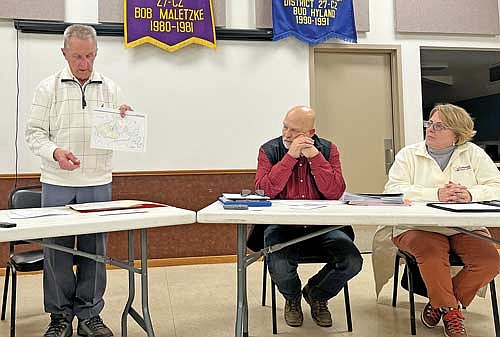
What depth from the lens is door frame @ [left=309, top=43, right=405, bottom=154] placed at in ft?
Result: 13.3

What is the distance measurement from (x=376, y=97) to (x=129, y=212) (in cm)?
311

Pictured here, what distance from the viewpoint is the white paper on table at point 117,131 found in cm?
200

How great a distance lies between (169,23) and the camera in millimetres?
3760

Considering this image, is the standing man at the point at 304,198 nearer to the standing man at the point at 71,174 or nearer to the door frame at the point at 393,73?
the standing man at the point at 71,174

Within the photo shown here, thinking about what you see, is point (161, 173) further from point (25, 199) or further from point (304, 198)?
point (304, 198)

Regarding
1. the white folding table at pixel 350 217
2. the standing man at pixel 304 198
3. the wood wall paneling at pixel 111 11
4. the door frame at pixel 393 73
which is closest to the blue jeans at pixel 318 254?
the standing man at pixel 304 198

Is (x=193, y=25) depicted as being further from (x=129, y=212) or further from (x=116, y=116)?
(x=129, y=212)

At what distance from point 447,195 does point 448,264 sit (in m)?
0.30

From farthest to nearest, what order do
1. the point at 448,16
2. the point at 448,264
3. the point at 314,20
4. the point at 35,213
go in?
1. the point at 448,16
2. the point at 314,20
3. the point at 448,264
4. the point at 35,213

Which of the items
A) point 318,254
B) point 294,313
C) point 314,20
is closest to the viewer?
point 318,254

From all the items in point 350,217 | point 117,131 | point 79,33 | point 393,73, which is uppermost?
point 393,73

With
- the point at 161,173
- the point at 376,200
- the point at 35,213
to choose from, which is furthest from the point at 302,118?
the point at 161,173

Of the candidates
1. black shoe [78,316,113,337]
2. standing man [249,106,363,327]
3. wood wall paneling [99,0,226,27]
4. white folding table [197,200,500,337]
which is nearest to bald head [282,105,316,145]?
standing man [249,106,363,327]

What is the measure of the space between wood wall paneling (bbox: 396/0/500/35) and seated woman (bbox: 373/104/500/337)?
81.2 inches
